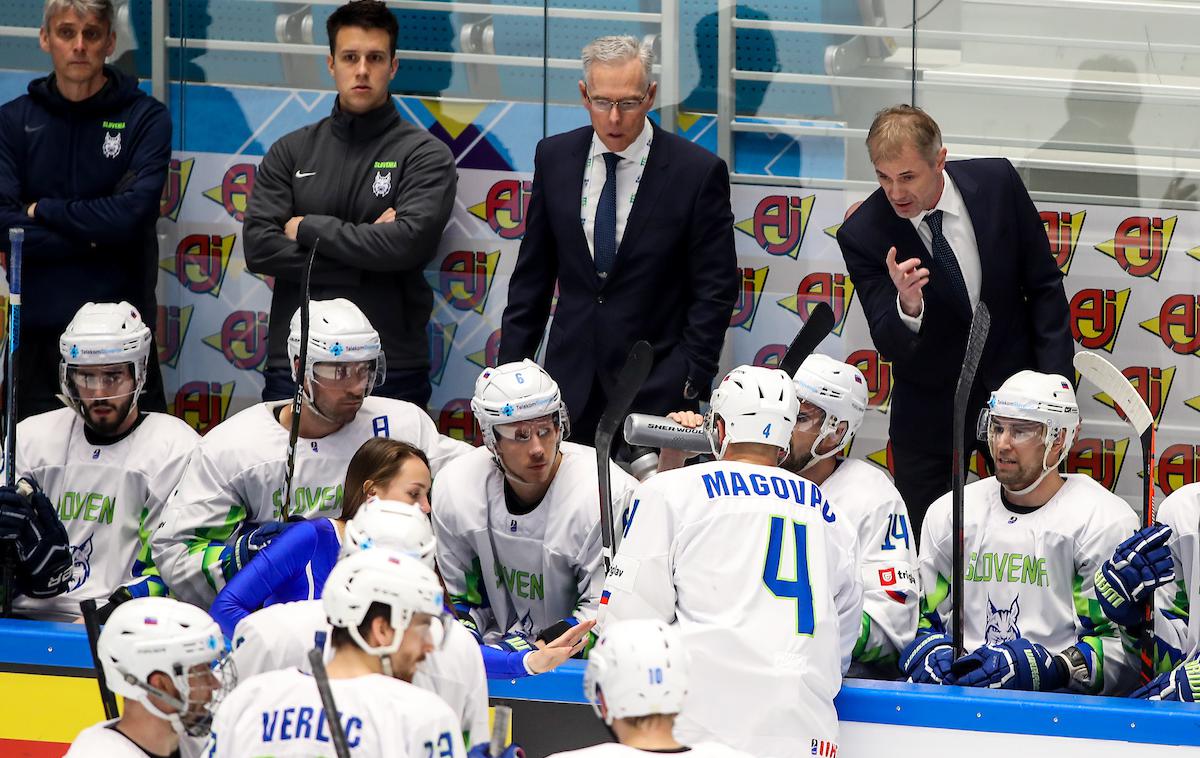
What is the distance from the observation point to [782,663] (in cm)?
337

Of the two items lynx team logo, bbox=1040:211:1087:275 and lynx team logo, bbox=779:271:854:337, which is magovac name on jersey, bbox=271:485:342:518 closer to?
lynx team logo, bbox=779:271:854:337

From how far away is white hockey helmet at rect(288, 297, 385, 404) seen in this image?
14.4ft

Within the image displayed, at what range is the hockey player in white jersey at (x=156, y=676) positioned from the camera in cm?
284

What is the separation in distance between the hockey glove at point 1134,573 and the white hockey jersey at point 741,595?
2.30 feet

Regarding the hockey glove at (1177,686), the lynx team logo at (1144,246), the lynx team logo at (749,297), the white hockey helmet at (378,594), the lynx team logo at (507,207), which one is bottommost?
the hockey glove at (1177,686)

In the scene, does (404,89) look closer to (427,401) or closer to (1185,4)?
(427,401)

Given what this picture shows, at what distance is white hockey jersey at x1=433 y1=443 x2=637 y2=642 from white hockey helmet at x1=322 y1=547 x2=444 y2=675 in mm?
1390

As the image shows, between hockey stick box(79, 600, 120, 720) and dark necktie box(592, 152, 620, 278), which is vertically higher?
dark necktie box(592, 152, 620, 278)

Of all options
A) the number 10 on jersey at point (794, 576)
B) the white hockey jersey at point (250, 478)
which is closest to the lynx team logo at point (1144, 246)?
the white hockey jersey at point (250, 478)

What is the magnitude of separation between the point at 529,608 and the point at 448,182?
1.40 m

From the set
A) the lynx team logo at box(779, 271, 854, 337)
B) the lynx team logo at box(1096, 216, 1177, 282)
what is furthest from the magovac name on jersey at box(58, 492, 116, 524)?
the lynx team logo at box(1096, 216, 1177, 282)

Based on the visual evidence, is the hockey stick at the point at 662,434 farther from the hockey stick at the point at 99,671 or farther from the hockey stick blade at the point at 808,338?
the hockey stick at the point at 99,671

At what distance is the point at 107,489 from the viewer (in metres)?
4.52

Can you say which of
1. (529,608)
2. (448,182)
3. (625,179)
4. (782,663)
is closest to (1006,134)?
(625,179)
